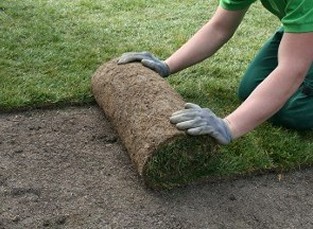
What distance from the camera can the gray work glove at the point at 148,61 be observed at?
9.29ft

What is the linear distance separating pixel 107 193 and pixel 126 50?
1571 millimetres

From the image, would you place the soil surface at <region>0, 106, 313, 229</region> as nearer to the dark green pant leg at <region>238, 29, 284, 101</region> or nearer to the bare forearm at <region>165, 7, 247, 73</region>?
the bare forearm at <region>165, 7, 247, 73</region>

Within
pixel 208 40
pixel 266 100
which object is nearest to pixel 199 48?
pixel 208 40

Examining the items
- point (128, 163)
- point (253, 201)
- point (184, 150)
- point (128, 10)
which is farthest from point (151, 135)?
point (128, 10)

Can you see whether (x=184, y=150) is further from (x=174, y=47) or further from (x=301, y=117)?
(x=174, y=47)

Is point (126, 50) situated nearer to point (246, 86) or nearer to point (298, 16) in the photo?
point (246, 86)

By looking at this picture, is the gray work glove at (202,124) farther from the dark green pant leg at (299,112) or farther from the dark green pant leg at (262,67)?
the dark green pant leg at (262,67)

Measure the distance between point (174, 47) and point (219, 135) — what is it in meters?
1.70

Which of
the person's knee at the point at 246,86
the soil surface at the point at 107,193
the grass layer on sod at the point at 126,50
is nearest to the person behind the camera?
the soil surface at the point at 107,193

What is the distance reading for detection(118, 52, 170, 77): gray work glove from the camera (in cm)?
283

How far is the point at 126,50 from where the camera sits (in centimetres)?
367

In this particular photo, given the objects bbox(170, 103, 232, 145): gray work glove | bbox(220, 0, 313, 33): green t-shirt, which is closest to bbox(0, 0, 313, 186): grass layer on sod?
bbox(170, 103, 232, 145): gray work glove

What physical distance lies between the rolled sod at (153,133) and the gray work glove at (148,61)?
72 millimetres

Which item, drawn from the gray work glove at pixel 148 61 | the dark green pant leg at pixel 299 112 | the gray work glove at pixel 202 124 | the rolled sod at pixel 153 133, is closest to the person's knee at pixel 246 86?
the dark green pant leg at pixel 299 112
